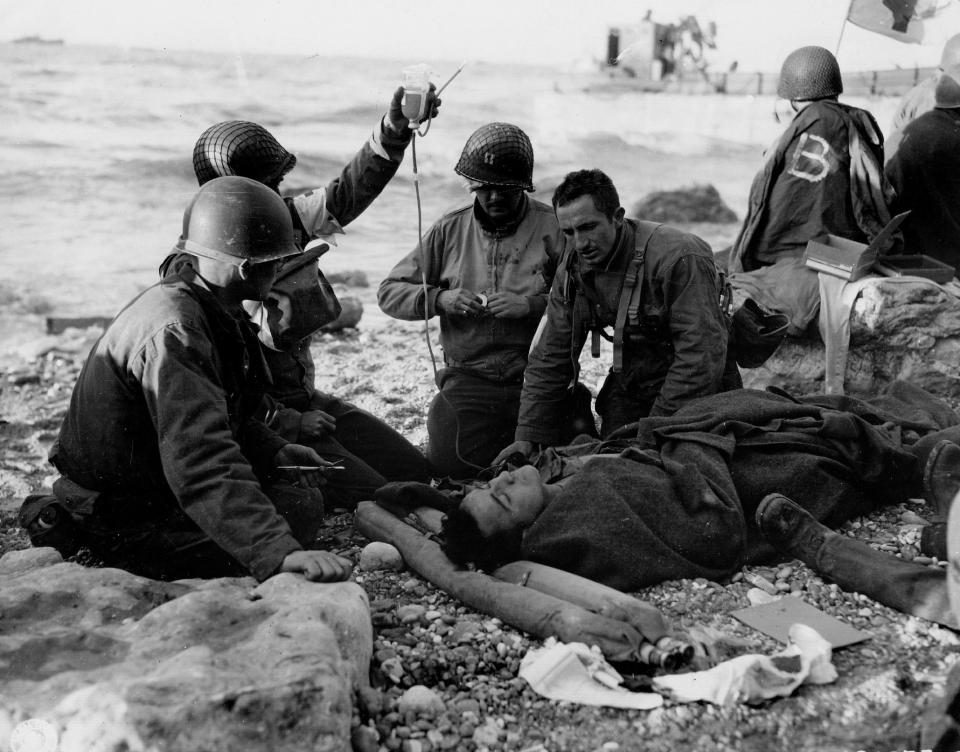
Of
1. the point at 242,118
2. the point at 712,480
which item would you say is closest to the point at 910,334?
the point at 712,480

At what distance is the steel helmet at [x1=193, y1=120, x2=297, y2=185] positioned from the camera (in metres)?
4.62

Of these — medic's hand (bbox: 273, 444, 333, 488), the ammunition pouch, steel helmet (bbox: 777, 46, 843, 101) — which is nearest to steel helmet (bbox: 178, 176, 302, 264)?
medic's hand (bbox: 273, 444, 333, 488)

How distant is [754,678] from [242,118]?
71.5 ft

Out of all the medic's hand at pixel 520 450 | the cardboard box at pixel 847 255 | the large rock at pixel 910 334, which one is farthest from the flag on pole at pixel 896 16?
the medic's hand at pixel 520 450

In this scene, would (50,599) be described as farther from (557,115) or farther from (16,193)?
(557,115)

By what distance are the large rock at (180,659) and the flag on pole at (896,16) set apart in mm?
6900

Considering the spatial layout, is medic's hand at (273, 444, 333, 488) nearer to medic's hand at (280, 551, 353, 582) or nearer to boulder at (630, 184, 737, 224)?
medic's hand at (280, 551, 353, 582)

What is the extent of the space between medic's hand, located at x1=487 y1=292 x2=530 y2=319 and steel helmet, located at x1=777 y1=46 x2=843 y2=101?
8.79 feet

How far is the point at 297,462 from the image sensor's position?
4125 mm

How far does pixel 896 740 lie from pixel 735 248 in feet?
15.2

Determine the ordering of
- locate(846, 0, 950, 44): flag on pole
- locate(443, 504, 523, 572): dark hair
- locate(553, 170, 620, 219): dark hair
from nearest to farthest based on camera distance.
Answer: locate(443, 504, 523, 572): dark hair, locate(553, 170, 620, 219): dark hair, locate(846, 0, 950, 44): flag on pole

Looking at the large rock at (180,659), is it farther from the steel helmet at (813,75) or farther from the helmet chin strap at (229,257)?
the steel helmet at (813,75)

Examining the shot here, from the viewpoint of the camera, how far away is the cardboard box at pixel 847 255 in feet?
19.9

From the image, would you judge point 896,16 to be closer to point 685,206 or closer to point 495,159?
point 495,159
